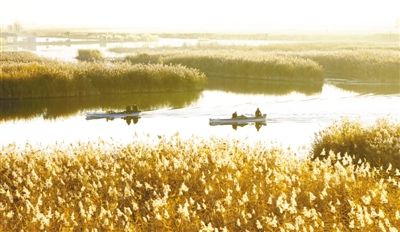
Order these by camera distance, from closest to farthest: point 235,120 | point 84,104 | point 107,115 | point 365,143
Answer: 1. point 365,143
2. point 235,120
3. point 107,115
4. point 84,104

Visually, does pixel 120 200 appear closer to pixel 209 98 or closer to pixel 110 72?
pixel 209 98

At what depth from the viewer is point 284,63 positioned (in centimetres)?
4675

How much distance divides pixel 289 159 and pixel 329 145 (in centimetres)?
348

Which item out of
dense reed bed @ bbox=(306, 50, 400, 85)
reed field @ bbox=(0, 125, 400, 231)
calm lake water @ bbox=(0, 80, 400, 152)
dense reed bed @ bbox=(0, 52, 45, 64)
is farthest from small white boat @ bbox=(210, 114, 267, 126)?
dense reed bed @ bbox=(0, 52, 45, 64)

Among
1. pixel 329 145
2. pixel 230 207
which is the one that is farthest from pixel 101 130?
pixel 230 207

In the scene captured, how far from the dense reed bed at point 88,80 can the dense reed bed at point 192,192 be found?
1990 centimetres

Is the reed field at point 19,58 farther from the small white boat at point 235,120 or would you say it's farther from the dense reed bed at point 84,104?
the small white boat at point 235,120

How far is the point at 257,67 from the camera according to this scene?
47.7 metres

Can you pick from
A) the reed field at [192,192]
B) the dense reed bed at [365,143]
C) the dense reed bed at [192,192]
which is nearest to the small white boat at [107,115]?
the dense reed bed at [365,143]

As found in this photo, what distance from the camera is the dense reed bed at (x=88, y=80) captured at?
3425 centimetres

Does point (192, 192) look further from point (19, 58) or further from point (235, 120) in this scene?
point (19, 58)

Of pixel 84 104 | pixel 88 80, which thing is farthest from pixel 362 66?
pixel 84 104

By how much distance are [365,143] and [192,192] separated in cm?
592

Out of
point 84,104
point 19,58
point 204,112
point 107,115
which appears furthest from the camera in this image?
point 19,58
